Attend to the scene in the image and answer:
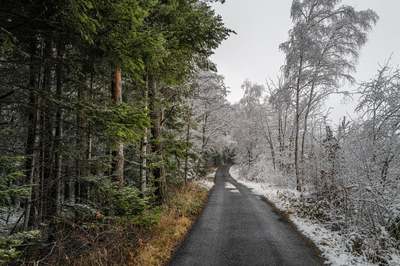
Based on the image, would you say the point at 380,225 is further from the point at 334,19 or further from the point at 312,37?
the point at 334,19

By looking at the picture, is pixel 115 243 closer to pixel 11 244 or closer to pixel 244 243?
pixel 11 244

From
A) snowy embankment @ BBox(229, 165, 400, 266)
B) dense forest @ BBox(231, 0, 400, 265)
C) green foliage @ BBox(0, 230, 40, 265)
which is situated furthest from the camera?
dense forest @ BBox(231, 0, 400, 265)

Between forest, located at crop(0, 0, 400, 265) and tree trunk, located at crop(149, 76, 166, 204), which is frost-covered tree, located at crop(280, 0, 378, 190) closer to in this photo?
forest, located at crop(0, 0, 400, 265)

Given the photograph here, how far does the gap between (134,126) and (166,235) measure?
422 cm

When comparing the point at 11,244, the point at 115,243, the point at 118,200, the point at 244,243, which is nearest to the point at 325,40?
the point at 244,243

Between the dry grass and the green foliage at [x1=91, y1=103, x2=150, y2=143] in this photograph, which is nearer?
the green foliage at [x1=91, y1=103, x2=150, y2=143]

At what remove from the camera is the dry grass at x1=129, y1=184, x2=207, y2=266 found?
5.16 m

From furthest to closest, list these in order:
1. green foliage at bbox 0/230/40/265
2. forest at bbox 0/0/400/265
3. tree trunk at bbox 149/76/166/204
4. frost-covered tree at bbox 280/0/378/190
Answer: frost-covered tree at bbox 280/0/378/190 → tree trunk at bbox 149/76/166/204 → forest at bbox 0/0/400/265 → green foliage at bbox 0/230/40/265

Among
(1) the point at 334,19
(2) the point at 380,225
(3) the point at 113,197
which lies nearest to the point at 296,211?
(2) the point at 380,225

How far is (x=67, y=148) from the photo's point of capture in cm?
512

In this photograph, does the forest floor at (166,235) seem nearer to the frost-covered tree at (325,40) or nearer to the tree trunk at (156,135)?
the tree trunk at (156,135)

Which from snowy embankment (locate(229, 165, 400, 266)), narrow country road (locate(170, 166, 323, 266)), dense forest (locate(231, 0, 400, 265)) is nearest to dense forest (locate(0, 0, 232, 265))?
narrow country road (locate(170, 166, 323, 266))

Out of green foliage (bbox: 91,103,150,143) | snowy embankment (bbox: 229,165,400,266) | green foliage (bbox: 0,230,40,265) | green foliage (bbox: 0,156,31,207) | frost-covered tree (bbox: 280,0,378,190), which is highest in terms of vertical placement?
frost-covered tree (bbox: 280,0,378,190)

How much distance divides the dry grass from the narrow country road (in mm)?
272
